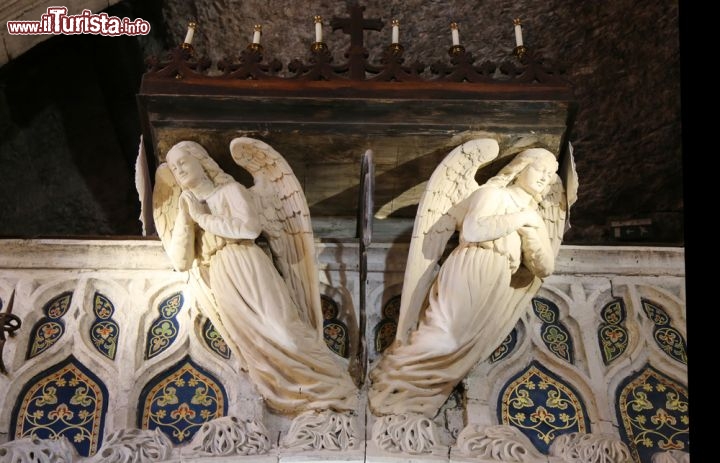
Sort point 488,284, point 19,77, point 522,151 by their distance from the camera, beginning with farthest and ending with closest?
point 19,77 < point 522,151 < point 488,284

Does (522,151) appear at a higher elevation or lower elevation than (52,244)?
higher

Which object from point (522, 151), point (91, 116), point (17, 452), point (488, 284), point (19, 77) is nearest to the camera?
point (17, 452)

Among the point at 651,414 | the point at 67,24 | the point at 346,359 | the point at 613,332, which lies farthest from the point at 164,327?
the point at 67,24

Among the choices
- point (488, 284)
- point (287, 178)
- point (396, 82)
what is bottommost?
point (488, 284)

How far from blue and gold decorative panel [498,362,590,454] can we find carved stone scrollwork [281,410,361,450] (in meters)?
0.67

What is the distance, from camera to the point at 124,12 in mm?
7645

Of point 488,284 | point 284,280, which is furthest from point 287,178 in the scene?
point 488,284

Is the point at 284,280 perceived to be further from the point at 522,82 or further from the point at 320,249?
the point at 522,82

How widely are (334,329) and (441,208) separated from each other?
2.41 ft

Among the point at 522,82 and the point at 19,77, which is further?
the point at 19,77

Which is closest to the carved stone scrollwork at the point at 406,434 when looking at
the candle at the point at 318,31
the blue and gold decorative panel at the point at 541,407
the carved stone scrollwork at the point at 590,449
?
the blue and gold decorative panel at the point at 541,407

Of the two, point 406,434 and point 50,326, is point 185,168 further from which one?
point 406,434

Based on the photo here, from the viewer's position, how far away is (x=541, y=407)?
5.04m

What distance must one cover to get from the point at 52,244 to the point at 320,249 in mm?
1283
